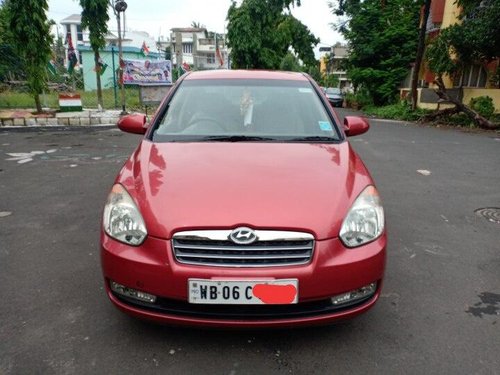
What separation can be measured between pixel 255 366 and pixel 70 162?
6.05 m

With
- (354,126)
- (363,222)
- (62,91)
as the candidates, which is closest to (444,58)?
(354,126)

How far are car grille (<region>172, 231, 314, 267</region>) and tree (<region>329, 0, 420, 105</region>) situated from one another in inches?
867

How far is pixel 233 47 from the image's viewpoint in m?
25.5

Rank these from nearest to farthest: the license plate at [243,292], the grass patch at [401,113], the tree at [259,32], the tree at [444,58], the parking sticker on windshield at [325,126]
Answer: the license plate at [243,292]
the parking sticker on windshield at [325,126]
the tree at [444,58]
the grass patch at [401,113]
the tree at [259,32]

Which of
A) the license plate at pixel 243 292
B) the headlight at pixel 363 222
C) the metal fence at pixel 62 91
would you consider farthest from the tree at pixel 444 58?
the license plate at pixel 243 292

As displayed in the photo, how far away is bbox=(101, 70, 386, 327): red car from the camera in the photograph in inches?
79.0

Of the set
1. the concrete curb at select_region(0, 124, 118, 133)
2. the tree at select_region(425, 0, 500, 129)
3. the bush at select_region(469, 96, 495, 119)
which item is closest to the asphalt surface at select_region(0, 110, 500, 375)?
the concrete curb at select_region(0, 124, 118, 133)

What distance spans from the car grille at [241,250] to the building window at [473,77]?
1865 cm

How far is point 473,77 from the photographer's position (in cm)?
1864

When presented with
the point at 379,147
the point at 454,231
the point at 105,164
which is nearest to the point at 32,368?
the point at 454,231

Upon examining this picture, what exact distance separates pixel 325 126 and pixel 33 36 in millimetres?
12202

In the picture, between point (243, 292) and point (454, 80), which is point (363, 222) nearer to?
point (243, 292)

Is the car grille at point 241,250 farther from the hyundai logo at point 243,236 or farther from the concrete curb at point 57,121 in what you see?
the concrete curb at point 57,121

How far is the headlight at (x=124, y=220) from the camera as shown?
2.15 m
